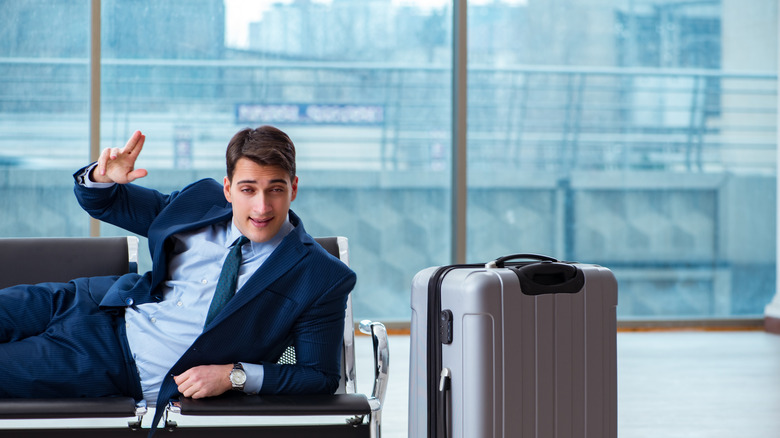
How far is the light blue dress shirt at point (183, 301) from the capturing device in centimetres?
184

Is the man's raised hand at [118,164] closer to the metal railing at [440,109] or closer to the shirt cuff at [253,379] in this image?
the shirt cuff at [253,379]

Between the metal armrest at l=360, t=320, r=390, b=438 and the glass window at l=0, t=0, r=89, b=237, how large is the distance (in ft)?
11.1

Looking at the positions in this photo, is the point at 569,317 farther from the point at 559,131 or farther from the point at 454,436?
the point at 559,131

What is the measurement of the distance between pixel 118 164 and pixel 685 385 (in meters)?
2.80

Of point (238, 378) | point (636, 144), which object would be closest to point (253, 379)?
point (238, 378)

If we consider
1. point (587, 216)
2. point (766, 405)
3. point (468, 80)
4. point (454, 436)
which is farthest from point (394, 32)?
point (454, 436)

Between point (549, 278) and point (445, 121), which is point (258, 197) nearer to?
point (549, 278)

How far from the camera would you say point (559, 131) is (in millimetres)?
5301

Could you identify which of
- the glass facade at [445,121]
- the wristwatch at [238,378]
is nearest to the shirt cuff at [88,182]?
the wristwatch at [238,378]

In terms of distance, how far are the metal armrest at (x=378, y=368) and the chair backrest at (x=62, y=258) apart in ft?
2.21

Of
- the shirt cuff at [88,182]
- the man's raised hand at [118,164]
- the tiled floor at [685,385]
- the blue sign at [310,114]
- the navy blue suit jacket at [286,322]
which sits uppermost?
the blue sign at [310,114]

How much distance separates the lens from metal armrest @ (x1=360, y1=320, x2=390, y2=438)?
171 centimetres

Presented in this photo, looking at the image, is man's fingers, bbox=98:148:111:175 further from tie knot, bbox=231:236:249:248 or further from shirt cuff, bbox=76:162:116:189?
tie knot, bbox=231:236:249:248

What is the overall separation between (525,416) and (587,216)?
12.6 feet
